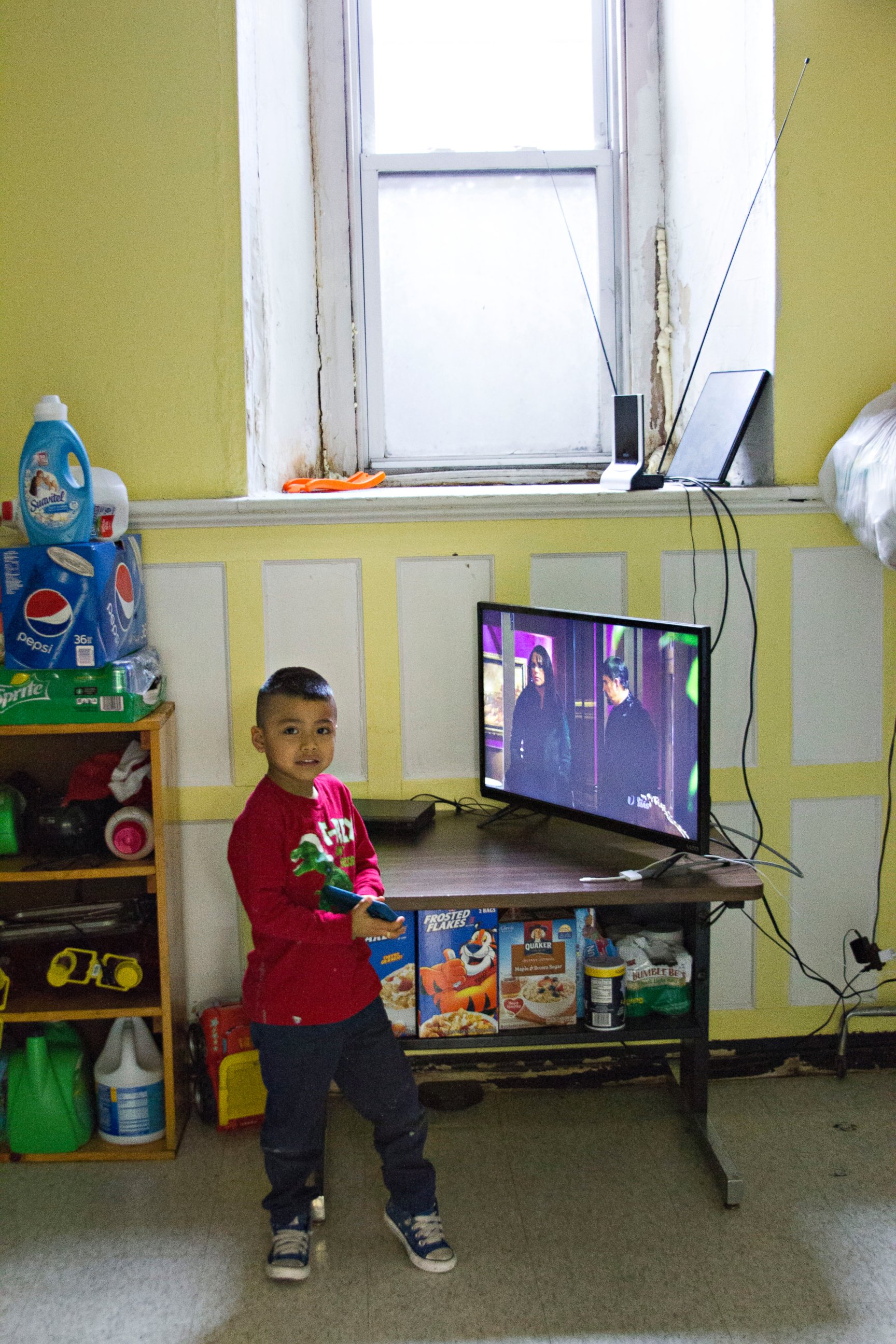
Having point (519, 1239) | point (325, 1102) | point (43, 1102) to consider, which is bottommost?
point (519, 1239)

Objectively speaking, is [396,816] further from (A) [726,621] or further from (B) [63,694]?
(A) [726,621]

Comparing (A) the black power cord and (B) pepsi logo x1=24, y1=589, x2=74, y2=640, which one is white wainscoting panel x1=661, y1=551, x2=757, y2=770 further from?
(B) pepsi logo x1=24, y1=589, x2=74, y2=640

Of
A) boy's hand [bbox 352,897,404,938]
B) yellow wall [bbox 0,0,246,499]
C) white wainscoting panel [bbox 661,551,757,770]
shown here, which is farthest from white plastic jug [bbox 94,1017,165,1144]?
white wainscoting panel [bbox 661,551,757,770]

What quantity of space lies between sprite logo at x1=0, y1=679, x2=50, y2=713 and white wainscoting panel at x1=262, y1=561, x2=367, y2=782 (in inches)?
18.6

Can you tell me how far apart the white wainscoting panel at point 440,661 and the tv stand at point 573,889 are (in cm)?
14

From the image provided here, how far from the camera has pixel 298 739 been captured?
1.84 m

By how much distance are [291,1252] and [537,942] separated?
694 mm

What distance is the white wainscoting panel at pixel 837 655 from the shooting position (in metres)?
2.39

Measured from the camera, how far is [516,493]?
2.35m

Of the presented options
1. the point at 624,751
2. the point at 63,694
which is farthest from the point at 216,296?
the point at 624,751

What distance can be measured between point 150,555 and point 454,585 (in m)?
0.63

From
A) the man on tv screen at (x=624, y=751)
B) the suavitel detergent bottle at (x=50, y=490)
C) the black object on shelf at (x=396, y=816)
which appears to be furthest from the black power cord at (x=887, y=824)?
the suavitel detergent bottle at (x=50, y=490)

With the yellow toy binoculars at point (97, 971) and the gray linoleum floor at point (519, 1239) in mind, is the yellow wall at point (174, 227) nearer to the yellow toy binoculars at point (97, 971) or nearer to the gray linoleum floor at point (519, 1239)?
the yellow toy binoculars at point (97, 971)

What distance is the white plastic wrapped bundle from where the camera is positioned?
6.72ft
